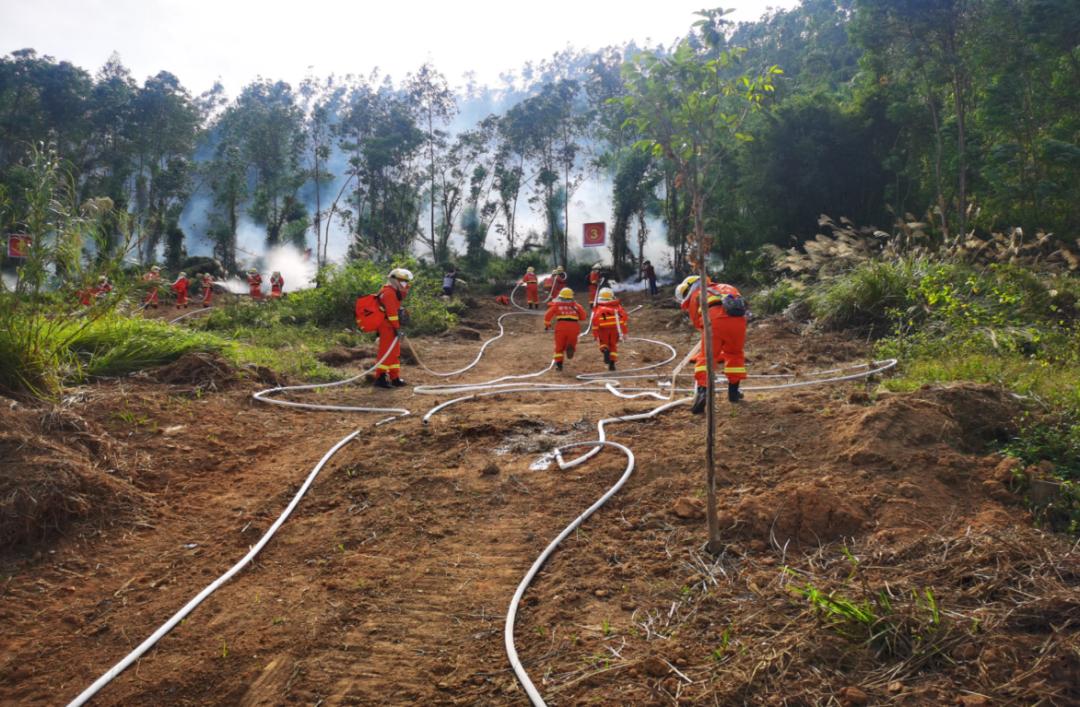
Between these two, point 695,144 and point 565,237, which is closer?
point 695,144

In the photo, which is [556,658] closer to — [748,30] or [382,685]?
[382,685]

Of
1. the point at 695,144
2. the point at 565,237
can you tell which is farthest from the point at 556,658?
the point at 565,237

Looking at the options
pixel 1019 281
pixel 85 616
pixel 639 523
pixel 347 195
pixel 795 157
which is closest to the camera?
pixel 85 616

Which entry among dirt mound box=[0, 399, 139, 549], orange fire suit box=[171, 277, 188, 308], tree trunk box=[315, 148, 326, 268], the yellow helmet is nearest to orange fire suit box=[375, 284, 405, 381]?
the yellow helmet

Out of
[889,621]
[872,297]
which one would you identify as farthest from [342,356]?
[889,621]

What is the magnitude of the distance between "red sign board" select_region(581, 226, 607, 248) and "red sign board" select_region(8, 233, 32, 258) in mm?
27557

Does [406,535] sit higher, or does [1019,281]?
[1019,281]

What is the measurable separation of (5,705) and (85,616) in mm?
656

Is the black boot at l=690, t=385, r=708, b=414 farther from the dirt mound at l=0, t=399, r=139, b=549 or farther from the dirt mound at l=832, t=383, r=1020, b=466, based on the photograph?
the dirt mound at l=0, t=399, r=139, b=549

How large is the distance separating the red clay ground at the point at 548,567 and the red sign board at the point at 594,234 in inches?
1053

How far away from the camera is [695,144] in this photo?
343cm

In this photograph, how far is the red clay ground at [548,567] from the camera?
2.49 m

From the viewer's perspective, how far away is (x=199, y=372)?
750 cm

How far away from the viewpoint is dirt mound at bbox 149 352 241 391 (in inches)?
287
